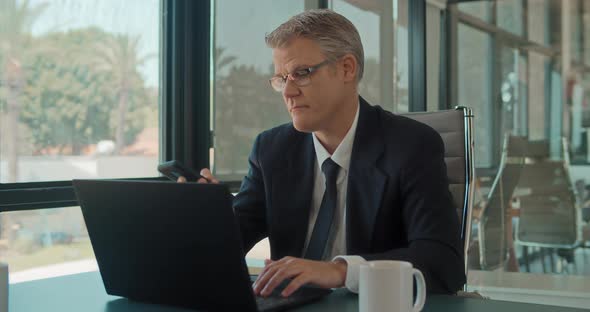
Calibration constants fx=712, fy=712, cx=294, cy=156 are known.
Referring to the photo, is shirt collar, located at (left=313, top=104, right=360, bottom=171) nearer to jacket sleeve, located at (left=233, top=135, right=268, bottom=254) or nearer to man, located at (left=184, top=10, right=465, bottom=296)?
man, located at (left=184, top=10, right=465, bottom=296)

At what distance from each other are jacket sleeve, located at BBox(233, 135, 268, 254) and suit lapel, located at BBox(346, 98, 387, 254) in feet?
0.97

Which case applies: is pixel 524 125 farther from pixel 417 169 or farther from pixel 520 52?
pixel 417 169

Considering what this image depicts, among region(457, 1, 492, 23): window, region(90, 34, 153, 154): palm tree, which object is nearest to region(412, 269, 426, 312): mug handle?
region(90, 34, 153, 154): palm tree

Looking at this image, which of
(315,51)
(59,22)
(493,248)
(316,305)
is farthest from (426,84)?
(316,305)

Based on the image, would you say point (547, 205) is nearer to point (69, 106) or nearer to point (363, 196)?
point (69, 106)

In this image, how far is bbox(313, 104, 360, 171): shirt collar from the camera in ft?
5.79

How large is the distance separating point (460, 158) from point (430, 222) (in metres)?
0.51

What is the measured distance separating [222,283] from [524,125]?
368cm

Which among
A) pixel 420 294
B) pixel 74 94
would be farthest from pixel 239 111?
pixel 420 294

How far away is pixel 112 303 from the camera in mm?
1325

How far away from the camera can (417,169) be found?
1.65 meters

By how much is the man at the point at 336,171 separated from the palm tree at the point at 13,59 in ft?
3.69

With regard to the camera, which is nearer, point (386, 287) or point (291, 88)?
point (386, 287)

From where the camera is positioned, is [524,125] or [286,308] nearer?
[286,308]
